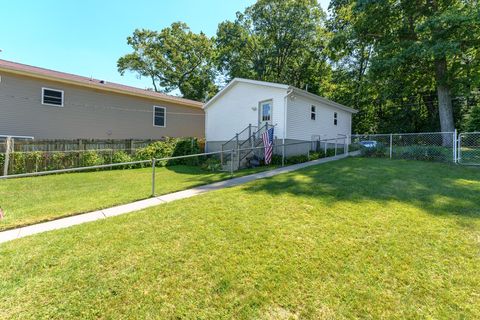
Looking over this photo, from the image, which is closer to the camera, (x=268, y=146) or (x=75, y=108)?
(x=268, y=146)

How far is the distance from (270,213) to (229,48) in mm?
27706

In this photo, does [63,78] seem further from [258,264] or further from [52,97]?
[258,264]

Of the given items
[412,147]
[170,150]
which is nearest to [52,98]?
[170,150]

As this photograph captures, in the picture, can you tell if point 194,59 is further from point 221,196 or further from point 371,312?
point 371,312

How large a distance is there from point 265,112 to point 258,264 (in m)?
11.9

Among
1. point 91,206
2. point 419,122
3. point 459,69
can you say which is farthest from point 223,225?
point 419,122

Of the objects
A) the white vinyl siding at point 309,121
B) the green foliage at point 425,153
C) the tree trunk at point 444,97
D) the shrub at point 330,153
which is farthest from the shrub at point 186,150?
the tree trunk at point 444,97

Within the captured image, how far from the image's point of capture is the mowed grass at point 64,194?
16.9 feet

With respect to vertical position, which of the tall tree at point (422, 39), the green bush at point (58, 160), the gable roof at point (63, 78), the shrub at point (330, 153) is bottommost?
the green bush at point (58, 160)

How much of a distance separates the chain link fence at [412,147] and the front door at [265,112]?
556cm

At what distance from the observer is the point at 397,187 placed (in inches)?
246

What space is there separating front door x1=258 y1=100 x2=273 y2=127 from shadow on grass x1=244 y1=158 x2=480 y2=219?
6282mm

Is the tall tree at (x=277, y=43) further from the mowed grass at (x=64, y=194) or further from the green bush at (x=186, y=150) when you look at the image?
the mowed grass at (x=64, y=194)

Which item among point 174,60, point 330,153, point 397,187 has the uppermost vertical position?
point 174,60
